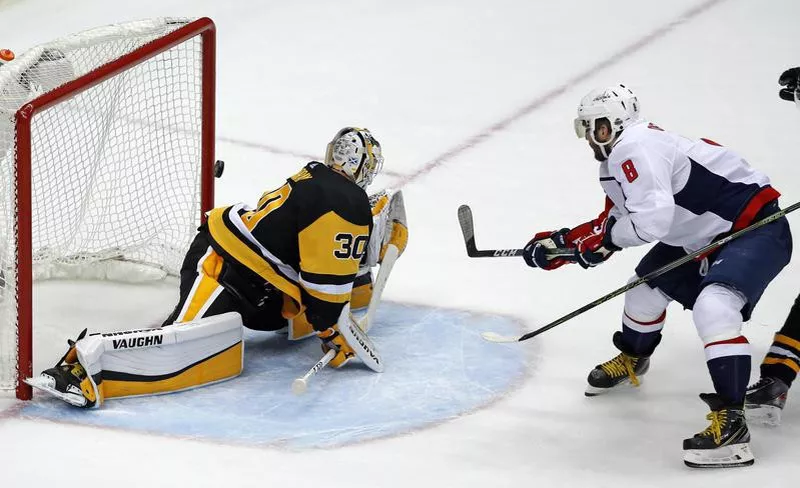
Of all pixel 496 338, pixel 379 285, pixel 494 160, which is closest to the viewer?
pixel 496 338

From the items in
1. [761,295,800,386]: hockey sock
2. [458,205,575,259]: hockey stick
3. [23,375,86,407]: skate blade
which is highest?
[458,205,575,259]: hockey stick

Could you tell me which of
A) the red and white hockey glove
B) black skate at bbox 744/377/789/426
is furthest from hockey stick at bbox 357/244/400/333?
black skate at bbox 744/377/789/426

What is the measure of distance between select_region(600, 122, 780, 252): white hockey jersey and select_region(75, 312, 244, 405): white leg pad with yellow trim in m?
1.03

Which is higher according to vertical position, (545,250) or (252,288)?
(545,250)

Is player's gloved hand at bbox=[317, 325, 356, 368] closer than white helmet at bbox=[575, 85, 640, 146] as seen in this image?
No

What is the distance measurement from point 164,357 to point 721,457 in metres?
1.38

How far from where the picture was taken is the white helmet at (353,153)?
3508mm

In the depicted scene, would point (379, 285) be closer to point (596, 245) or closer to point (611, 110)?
point (596, 245)

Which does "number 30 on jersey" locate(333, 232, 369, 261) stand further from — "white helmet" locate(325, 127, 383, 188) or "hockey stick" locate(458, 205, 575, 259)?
"hockey stick" locate(458, 205, 575, 259)

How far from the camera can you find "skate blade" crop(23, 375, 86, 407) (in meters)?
3.28

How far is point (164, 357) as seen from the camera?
3.44m

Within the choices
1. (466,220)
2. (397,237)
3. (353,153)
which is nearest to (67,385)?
(353,153)

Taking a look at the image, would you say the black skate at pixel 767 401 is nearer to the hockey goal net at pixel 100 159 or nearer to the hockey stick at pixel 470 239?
the hockey stick at pixel 470 239

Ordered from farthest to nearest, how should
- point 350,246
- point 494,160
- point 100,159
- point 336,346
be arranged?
point 494,160
point 100,159
point 336,346
point 350,246
